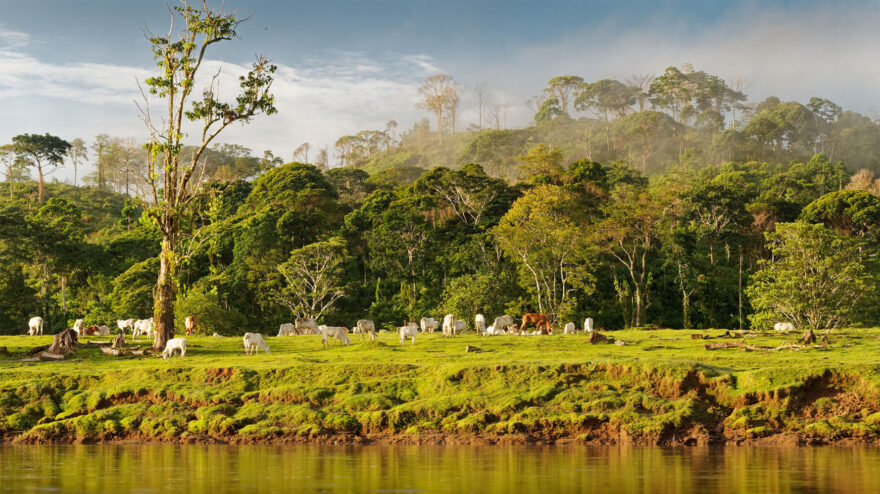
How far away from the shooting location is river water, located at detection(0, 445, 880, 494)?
13.3 meters

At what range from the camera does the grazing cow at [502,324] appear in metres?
40.2

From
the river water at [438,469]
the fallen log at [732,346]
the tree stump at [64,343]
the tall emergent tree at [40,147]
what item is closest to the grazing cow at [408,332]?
the fallen log at [732,346]

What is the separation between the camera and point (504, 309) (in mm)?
53594

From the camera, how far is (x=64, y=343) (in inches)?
1151

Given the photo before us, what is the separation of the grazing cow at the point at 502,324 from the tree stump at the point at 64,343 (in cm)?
1955

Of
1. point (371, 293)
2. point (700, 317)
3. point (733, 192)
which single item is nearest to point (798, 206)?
point (733, 192)

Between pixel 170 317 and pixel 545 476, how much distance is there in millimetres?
20932

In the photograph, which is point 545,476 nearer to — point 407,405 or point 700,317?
point 407,405

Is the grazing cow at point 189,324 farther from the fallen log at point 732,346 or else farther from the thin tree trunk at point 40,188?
the thin tree trunk at point 40,188

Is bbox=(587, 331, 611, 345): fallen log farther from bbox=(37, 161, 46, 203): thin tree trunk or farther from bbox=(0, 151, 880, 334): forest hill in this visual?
bbox=(37, 161, 46, 203): thin tree trunk

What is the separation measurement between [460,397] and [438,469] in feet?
20.3

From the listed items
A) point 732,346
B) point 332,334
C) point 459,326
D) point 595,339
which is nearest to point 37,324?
point 332,334

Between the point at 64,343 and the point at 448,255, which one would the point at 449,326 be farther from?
the point at 448,255

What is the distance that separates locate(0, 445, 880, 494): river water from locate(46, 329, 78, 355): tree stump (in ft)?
31.8
